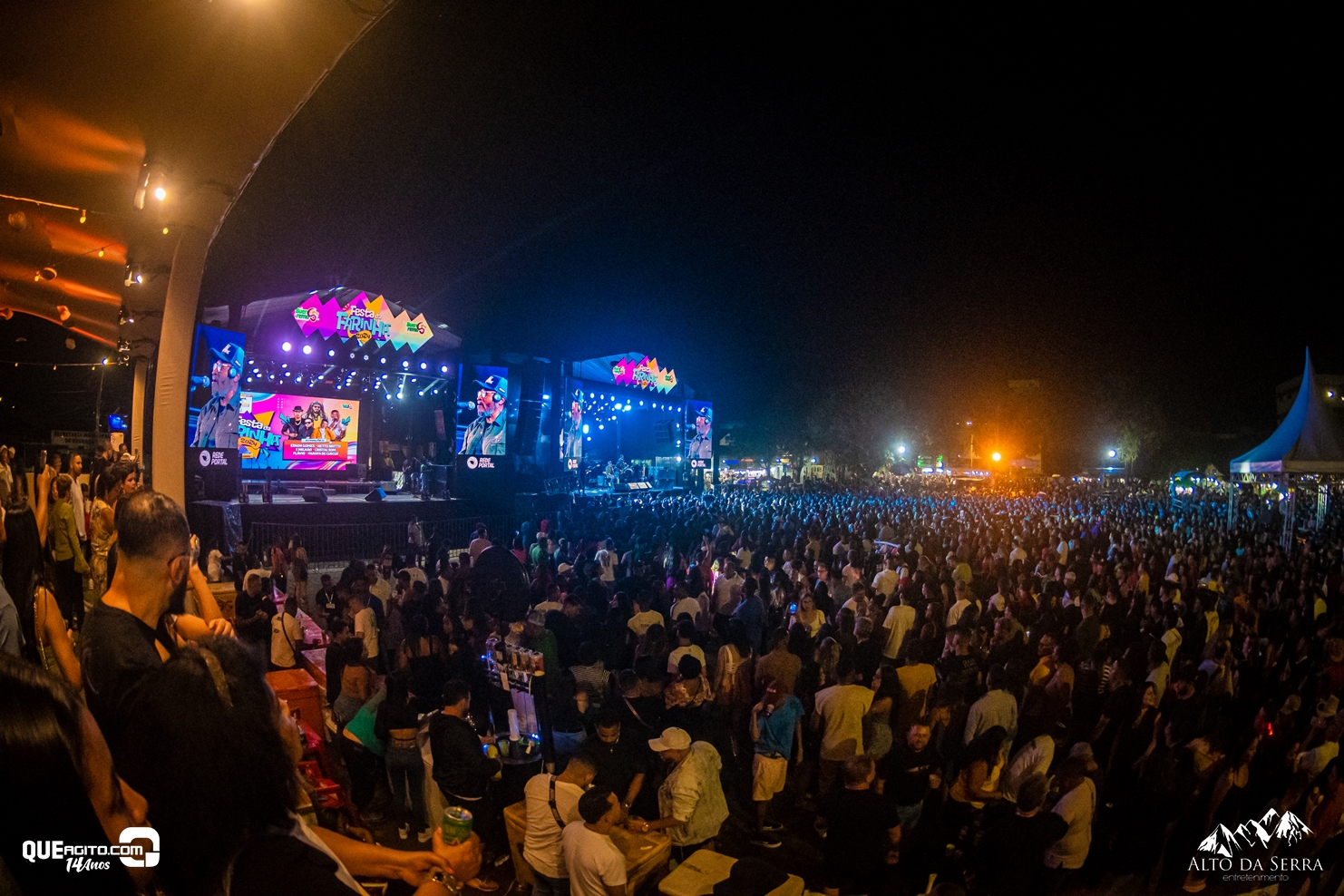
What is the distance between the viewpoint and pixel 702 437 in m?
33.8

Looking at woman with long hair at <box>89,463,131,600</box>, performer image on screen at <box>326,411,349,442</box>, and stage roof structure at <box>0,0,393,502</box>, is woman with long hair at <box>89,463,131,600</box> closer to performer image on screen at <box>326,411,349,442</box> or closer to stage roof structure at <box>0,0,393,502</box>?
stage roof structure at <box>0,0,393,502</box>

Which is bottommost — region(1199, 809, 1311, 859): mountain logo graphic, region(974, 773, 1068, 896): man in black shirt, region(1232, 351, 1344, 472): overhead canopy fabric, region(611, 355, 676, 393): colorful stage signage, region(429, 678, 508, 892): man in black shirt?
region(1199, 809, 1311, 859): mountain logo graphic

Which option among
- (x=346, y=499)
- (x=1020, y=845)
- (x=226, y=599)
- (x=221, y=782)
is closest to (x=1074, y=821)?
(x=1020, y=845)

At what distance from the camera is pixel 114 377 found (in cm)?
2006

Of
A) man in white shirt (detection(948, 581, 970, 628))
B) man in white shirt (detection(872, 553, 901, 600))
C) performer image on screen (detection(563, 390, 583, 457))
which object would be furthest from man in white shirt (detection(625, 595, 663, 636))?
performer image on screen (detection(563, 390, 583, 457))

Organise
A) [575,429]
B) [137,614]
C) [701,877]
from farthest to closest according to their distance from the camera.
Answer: [575,429]
[701,877]
[137,614]

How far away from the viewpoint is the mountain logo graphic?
13.3 ft

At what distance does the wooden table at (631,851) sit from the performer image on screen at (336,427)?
1961cm

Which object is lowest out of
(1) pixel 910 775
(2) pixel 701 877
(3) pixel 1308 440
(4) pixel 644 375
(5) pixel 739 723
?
(2) pixel 701 877

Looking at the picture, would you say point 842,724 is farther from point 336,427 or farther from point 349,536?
point 336,427

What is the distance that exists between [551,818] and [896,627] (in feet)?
13.7

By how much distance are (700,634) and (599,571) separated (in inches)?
113

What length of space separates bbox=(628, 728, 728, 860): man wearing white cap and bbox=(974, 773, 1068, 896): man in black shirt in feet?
4.92

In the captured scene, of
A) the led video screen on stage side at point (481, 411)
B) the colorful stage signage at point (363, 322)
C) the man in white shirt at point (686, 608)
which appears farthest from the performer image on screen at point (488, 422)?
the man in white shirt at point (686, 608)
